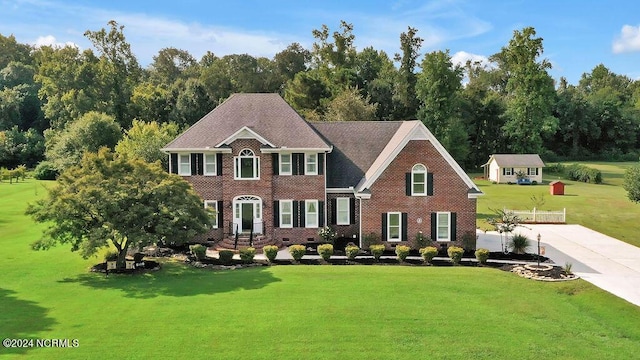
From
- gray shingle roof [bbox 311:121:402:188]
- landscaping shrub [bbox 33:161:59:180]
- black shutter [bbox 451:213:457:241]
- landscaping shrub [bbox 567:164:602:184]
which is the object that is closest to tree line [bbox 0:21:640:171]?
landscaping shrub [bbox 33:161:59:180]

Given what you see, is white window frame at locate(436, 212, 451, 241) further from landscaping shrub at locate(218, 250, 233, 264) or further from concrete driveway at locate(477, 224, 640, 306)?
landscaping shrub at locate(218, 250, 233, 264)

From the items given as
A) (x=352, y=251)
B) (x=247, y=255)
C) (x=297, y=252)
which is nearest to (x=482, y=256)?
(x=352, y=251)

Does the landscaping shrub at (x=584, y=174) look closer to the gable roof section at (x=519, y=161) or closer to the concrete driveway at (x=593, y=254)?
the gable roof section at (x=519, y=161)

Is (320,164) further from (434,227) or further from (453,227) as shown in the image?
(453,227)

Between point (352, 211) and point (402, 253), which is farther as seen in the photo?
point (352, 211)

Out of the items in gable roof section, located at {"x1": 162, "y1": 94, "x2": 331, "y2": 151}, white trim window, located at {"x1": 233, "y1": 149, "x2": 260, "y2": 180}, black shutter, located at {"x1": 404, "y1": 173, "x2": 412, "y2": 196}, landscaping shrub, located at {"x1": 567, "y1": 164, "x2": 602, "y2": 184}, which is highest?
gable roof section, located at {"x1": 162, "y1": 94, "x2": 331, "y2": 151}

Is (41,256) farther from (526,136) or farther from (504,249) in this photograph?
(526,136)
